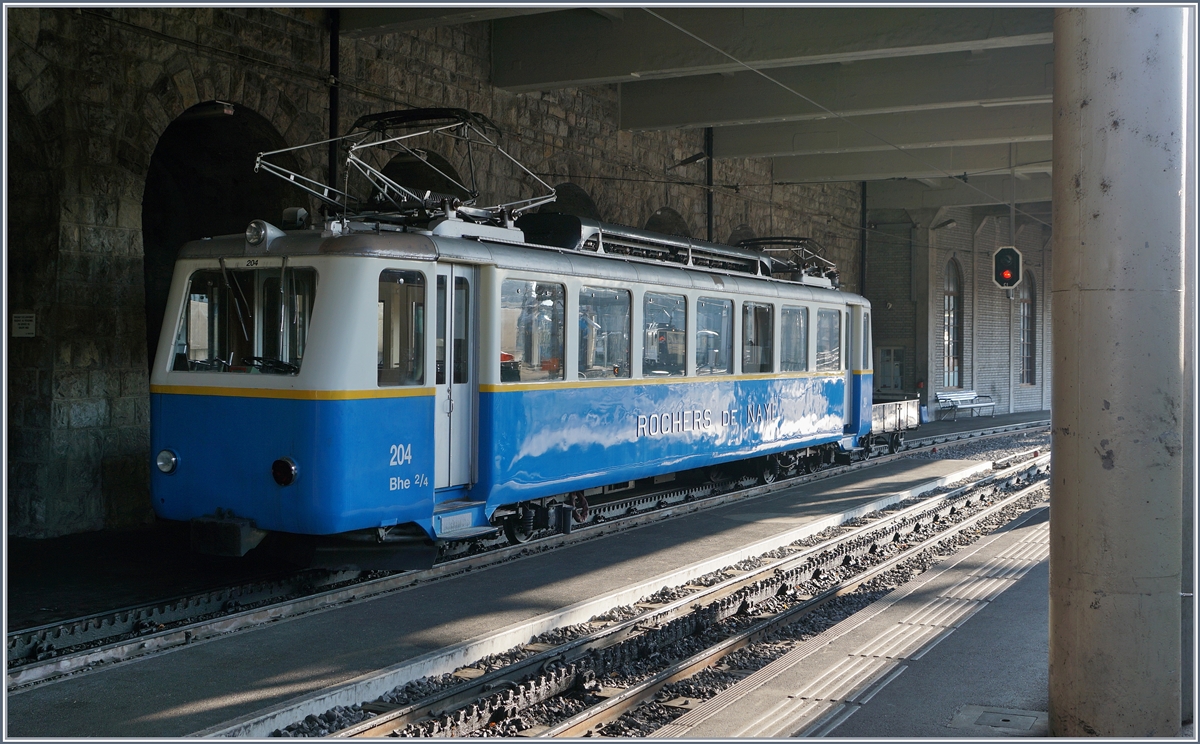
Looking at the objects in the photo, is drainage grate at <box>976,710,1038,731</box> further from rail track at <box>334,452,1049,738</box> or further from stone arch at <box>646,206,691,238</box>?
stone arch at <box>646,206,691,238</box>

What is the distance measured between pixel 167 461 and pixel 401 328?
6.77 feet

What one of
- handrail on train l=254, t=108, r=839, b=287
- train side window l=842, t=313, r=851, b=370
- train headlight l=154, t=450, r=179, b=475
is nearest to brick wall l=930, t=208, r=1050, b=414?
train side window l=842, t=313, r=851, b=370

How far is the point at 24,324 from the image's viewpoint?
34.2 ft

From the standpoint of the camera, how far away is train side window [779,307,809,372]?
14219 millimetres

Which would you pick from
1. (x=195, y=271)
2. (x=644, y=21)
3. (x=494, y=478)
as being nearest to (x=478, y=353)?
(x=494, y=478)

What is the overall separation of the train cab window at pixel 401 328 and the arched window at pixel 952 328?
2813 cm

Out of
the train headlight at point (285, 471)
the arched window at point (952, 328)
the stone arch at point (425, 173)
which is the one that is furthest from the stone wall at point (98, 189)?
the arched window at point (952, 328)

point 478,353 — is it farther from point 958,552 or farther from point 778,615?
point 958,552

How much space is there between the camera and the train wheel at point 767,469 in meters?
15.1

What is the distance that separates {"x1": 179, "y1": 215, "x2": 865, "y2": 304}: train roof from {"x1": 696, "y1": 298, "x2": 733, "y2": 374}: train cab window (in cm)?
23

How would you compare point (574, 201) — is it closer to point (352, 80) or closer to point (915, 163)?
point (352, 80)

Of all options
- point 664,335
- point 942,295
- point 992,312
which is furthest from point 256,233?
point 992,312

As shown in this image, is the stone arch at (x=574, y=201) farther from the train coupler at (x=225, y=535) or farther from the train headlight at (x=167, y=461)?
the train coupler at (x=225, y=535)

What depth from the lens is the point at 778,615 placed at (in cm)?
831
